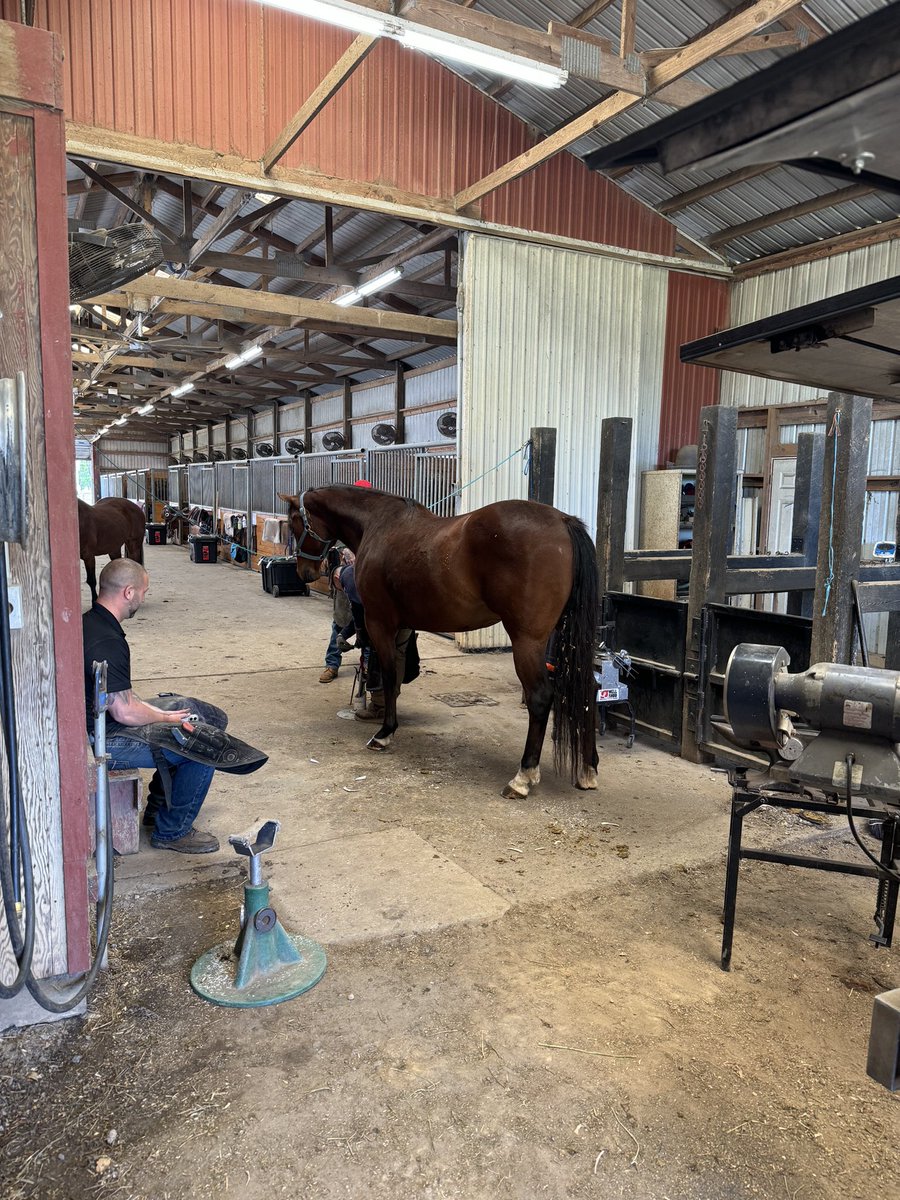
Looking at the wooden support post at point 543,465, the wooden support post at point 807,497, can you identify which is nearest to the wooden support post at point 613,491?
the wooden support post at point 543,465

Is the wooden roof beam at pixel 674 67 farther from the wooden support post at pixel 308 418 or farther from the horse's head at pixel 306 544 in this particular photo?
the wooden support post at pixel 308 418

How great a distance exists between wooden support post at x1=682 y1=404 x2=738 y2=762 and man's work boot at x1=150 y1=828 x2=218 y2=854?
278cm

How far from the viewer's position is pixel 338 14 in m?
4.21

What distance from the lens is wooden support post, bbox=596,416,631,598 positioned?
4.94 metres

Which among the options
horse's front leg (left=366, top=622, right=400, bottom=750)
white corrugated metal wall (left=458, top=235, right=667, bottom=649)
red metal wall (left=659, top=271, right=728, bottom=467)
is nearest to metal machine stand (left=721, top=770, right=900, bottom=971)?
horse's front leg (left=366, top=622, right=400, bottom=750)

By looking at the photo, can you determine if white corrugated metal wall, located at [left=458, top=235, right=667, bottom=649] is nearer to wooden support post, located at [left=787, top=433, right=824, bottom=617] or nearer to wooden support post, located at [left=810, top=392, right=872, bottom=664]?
wooden support post, located at [left=787, top=433, right=824, bottom=617]

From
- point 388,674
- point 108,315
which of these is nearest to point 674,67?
point 388,674

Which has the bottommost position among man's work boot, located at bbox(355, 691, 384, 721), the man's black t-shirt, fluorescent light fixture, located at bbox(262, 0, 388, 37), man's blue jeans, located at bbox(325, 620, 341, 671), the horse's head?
man's work boot, located at bbox(355, 691, 384, 721)

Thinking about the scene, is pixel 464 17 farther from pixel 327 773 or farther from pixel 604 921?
pixel 604 921

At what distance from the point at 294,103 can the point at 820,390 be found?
5467 mm

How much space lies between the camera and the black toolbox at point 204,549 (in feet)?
54.6

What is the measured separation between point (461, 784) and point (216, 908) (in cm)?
166

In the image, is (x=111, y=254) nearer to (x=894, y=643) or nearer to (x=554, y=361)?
(x=554, y=361)

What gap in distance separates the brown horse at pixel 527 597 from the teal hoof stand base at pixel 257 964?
179 centimetres
